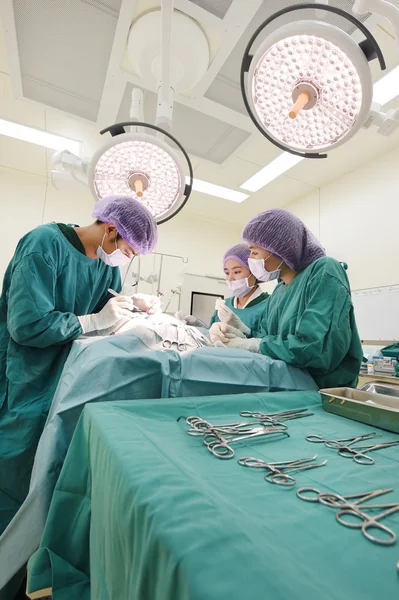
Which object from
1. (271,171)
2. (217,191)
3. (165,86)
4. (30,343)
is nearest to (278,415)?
(30,343)

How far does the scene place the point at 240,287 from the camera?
2.10 metres

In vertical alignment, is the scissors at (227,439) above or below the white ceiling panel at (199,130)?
below

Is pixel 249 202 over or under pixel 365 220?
over

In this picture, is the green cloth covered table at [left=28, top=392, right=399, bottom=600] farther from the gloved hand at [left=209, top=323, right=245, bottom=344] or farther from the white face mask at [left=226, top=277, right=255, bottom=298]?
the white face mask at [left=226, top=277, right=255, bottom=298]

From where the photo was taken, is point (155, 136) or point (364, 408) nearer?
point (364, 408)

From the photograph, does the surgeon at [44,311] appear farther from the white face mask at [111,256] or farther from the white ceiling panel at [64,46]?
the white ceiling panel at [64,46]

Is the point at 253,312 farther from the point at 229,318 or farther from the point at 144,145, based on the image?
the point at 144,145

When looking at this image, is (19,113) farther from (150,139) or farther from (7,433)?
(7,433)

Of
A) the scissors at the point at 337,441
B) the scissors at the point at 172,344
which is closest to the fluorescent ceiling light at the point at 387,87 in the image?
the scissors at the point at 172,344

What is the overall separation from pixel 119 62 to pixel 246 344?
1552 mm

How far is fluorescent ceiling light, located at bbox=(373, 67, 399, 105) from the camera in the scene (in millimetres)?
1888

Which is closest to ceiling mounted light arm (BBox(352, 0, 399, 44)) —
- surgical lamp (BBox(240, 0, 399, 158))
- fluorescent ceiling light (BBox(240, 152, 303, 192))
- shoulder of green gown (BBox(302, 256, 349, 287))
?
surgical lamp (BBox(240, 0, 399, 158))

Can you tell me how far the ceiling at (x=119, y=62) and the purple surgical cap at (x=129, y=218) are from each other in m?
0.78

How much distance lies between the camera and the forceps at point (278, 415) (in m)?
0.72
